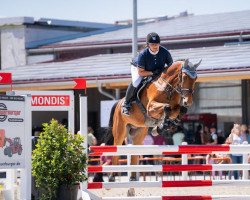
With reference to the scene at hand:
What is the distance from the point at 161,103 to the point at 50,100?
2.22 meters

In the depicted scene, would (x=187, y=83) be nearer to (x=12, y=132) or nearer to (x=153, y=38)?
(x=153, y=38)

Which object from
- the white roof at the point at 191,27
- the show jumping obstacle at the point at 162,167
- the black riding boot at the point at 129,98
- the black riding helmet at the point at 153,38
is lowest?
the show jumping obstacle at the point at 162,167

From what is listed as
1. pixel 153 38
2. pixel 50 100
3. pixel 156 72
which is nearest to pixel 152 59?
pixel 156 72

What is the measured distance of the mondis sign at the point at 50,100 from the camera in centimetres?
1060

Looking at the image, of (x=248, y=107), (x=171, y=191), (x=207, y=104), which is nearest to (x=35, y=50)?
(x=207, y=104)

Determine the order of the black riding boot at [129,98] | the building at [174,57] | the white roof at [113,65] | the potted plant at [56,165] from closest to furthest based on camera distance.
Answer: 1. the potted plant at [56,165]
2. the black riding boot at [129,98]
3. the white roof at [113,65]
4. the building at [174,57]

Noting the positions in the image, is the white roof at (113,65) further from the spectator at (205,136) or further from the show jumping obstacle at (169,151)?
the show jumping obstacle at (169,151)

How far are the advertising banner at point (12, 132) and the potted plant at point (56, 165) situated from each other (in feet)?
0.85

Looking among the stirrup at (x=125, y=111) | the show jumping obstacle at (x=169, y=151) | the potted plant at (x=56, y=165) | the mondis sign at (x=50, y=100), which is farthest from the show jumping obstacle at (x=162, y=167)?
the stirrup at (x=125, y=111)

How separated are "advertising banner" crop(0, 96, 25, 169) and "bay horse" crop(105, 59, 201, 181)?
8.55 ft

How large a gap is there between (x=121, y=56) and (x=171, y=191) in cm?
1441

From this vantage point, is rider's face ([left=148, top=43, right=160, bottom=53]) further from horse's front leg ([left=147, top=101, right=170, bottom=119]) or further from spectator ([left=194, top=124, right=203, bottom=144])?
spectator ([left=194, top=124, right=203, bottom=144])

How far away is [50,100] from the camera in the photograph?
10617mm

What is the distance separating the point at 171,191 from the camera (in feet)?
44.8
